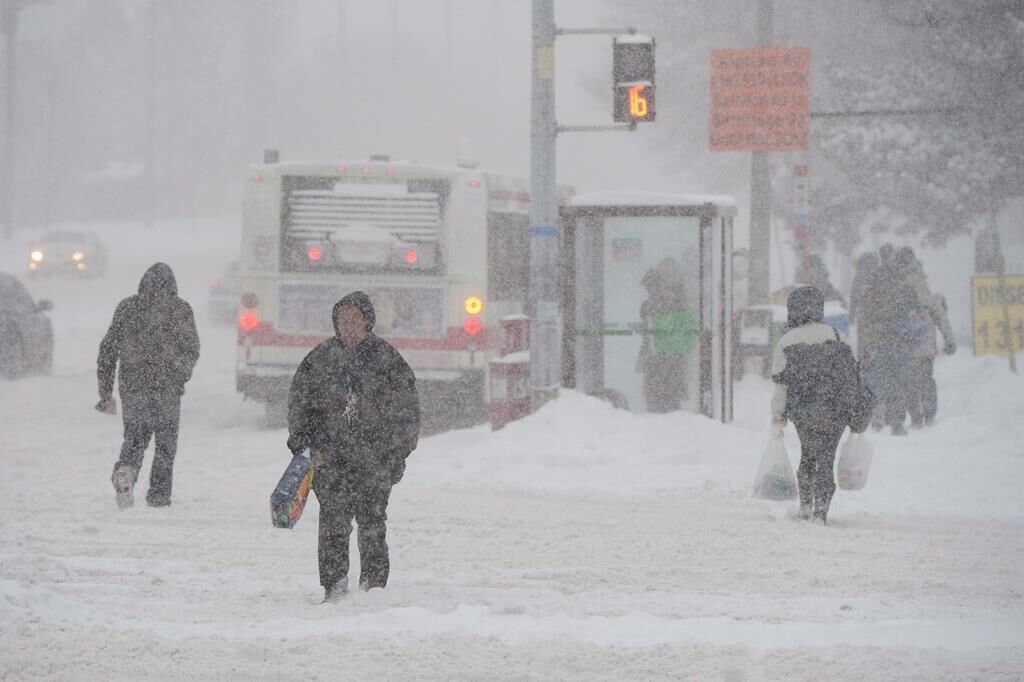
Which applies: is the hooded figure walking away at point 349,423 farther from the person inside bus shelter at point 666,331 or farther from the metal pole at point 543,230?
the person inside bus shelter at point 666,331

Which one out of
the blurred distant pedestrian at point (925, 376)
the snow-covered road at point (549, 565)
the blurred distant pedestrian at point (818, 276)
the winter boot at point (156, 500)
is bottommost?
the snow-covered road at point (549, 565)

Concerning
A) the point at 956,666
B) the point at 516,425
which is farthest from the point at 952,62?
the point at 956,666

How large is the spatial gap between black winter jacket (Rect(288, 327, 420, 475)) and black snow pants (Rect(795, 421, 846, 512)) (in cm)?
379

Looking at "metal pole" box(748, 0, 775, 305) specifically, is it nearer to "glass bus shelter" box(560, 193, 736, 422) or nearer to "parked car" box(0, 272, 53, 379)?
"glass bus shelter" box(560, 193, 736, 422)

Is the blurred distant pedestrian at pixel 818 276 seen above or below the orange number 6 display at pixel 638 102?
below

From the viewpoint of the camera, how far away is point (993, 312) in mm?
22406

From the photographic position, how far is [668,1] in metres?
40.6

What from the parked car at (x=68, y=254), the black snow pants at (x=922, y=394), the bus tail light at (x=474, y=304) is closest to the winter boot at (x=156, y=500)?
the bus tail light at (x=474, y=304)

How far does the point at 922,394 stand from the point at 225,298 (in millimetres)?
→ 22909

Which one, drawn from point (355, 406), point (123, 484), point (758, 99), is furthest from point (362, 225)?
point (355, 406)

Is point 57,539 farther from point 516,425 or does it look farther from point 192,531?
point 516,425

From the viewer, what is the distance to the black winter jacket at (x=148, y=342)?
36.1ft

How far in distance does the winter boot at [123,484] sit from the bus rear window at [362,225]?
19.8 feet

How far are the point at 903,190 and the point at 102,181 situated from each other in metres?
65.7
